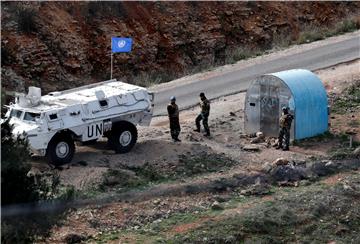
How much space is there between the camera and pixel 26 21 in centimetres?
3391

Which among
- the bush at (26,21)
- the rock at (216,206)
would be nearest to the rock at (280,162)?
the rock at (216,206)

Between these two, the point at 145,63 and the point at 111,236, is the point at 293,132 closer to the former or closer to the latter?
the point at 111,236

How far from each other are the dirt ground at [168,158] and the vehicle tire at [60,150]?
216mm

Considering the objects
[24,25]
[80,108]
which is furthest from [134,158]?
[24,25]

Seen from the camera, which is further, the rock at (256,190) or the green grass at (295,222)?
the rock at (256,190)

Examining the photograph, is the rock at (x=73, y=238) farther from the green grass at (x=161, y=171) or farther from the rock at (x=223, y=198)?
the rock at (x=223, y=198)

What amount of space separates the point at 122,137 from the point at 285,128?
4.40 meters

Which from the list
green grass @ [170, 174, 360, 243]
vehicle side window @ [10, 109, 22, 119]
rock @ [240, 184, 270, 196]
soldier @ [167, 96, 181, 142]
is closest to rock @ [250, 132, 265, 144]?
soldier @ [167, 96, 181, 142]

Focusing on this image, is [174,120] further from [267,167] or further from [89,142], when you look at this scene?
[267,167]

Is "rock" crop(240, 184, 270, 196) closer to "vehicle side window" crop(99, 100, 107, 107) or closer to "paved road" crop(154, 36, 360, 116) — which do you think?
"vehicle side window" crop(99, 100, 107, 107)

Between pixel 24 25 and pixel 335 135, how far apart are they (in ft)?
49.5

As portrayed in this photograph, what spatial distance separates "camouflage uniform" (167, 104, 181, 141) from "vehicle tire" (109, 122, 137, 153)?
1.35 metres

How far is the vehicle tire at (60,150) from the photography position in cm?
2006

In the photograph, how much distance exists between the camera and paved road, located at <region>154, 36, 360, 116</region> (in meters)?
30.0
